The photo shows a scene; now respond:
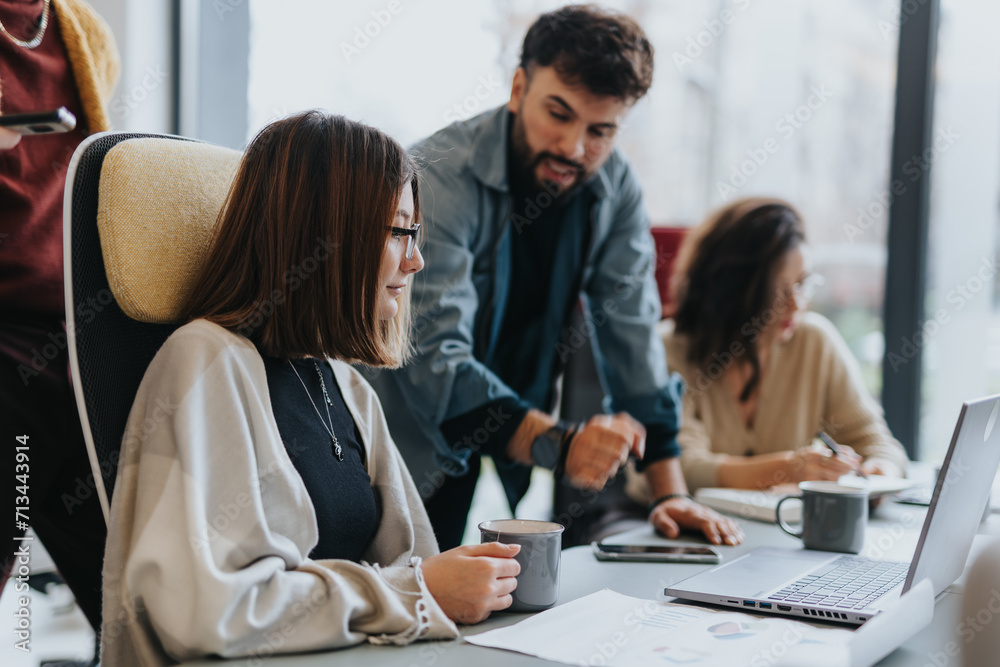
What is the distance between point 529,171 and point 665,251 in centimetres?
77

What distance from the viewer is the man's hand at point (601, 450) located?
1.24 metres

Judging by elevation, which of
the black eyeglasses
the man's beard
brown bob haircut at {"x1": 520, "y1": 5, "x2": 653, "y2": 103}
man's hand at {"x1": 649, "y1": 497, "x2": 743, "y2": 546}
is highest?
brown bob haircut at {"x1": 520, "y1": 5, "x2": 653, "y2": 103}

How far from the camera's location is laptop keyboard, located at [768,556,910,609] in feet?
3.03

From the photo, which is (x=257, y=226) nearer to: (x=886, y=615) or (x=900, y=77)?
(x=886, y=615)

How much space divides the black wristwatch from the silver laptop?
34 cm

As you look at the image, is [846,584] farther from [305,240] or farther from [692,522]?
[305,240]

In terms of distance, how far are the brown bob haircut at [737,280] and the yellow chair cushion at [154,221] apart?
1337 mm

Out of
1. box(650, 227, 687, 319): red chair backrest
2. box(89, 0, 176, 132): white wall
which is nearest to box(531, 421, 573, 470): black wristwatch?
box(650, 227, 687, 319): red chair backrest

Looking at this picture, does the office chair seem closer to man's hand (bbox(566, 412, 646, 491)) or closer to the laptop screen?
man's hand (bbox(566, 412, 646, 491))

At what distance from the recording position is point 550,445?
1.37m

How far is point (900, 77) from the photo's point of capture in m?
2.29

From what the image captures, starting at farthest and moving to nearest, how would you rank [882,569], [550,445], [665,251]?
[665,251] → [550,445] → [882,569]

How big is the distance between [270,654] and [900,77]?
2.24m

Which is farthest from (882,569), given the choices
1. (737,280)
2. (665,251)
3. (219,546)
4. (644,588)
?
(665,251)
